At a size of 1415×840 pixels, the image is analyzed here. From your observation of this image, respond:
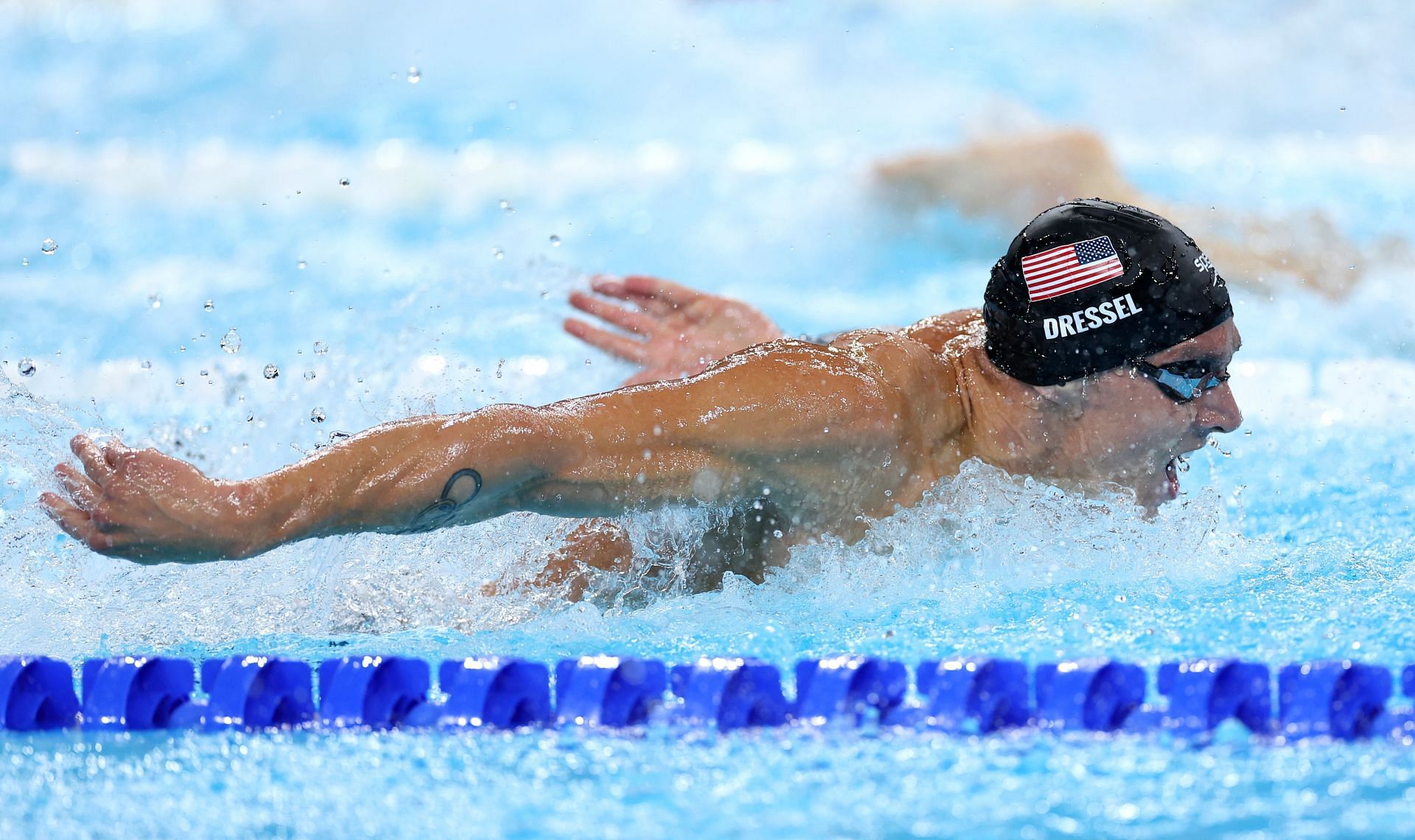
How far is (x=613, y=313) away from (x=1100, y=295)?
135 cm

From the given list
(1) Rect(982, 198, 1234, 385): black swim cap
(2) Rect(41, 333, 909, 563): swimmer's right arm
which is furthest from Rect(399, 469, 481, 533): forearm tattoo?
(1) Rect(982, 198, 1234, 385): black swim cap

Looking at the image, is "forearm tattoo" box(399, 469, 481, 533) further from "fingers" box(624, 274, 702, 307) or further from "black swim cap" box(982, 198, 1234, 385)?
"fingers" box(624, 274, 702, 307)

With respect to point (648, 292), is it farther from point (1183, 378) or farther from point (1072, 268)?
point (1183, 378)

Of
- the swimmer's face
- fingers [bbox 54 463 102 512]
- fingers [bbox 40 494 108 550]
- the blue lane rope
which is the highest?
the swimmer's face

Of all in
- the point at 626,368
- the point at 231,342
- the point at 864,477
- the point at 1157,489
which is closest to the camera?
the point at 864,477

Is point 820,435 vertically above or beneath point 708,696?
above

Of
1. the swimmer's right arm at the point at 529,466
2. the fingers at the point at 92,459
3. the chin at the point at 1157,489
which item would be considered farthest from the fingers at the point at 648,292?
the fingers at the point at 92,459

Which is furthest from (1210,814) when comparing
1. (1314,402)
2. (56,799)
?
(1314,402)

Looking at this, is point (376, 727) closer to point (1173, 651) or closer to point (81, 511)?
point (81, 511)

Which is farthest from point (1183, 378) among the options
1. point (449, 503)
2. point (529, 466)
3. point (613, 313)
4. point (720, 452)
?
point (613, 313)

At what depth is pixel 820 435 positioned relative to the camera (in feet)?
6.86

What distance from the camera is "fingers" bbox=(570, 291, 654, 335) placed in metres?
3.28

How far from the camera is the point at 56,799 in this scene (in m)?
1.74

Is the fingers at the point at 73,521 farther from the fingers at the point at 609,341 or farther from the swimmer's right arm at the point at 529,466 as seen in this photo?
the fingers at the point at 609,341
